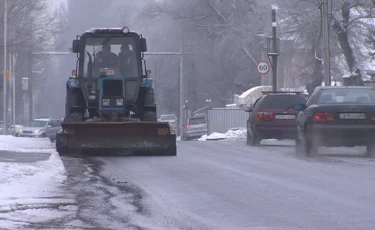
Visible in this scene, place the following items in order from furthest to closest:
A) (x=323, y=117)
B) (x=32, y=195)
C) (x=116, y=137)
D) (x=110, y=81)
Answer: (x=110, y=81), (x=116, y=137), (x=323, y=117), (x=32, y=195)

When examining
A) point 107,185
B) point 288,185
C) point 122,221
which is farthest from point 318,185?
point 122,221

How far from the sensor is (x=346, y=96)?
17.8 meters

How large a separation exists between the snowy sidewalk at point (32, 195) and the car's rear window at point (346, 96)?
20.1 ft

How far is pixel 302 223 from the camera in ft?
26.3

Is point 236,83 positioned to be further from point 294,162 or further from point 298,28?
point 294,162

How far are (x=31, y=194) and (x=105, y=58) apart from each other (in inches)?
369

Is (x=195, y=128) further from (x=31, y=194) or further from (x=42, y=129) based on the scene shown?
(x=31, y=194)

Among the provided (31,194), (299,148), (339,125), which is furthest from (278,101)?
(31,194)

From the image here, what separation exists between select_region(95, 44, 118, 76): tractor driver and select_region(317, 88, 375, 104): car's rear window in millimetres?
4933

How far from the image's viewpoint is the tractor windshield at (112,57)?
62.8 feet

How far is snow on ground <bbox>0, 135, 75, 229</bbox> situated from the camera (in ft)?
27.5

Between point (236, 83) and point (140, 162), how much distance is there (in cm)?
4461

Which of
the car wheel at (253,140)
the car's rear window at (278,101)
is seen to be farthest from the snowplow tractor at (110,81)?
the car's rear window at (278,101)

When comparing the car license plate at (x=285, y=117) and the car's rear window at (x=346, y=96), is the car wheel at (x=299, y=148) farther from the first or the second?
the car license plate at (x=285, y=117)
